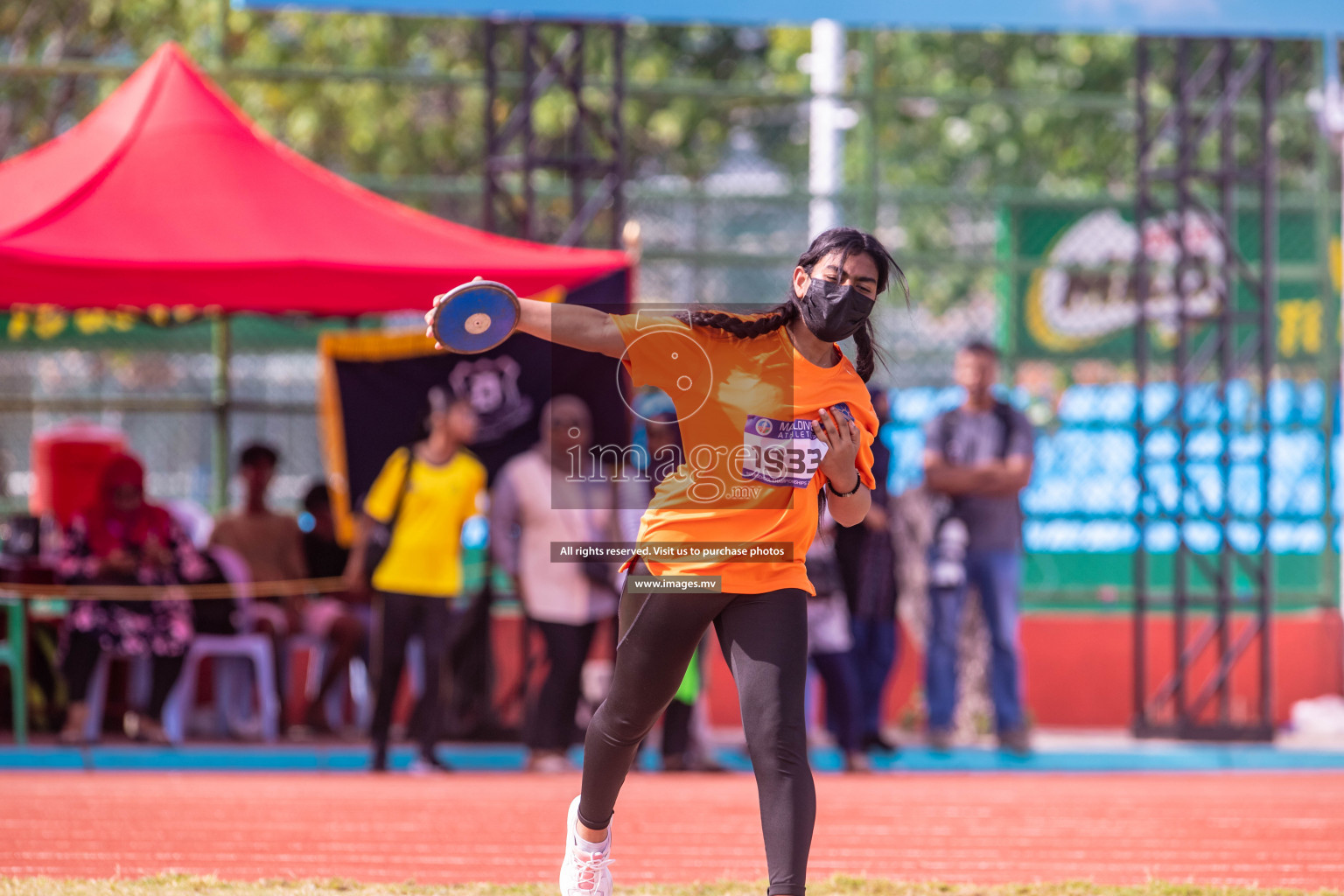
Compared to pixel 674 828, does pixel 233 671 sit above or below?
above

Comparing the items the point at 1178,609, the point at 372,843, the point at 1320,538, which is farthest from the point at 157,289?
the point at 1320,538

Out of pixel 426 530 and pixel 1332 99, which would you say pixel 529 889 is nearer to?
pixel 426 530

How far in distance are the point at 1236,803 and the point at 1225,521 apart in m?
2.83

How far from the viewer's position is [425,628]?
27.5ft

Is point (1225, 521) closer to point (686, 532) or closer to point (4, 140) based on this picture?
point (686, 532)

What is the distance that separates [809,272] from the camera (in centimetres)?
403

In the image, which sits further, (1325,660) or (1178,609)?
(1325,660)

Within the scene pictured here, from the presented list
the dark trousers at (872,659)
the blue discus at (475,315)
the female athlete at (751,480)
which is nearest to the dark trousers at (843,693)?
the dark trousers at (872,659)

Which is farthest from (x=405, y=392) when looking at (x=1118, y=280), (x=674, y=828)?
(x=1118, y=280)

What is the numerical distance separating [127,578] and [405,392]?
190 centimetres

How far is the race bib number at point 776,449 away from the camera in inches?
153

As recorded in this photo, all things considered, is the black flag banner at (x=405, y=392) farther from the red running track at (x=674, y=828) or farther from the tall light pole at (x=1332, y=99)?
the tall light pole at (x=1332, y=99)

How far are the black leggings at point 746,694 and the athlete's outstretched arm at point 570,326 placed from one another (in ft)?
2.13

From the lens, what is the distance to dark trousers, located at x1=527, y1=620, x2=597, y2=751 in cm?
838
